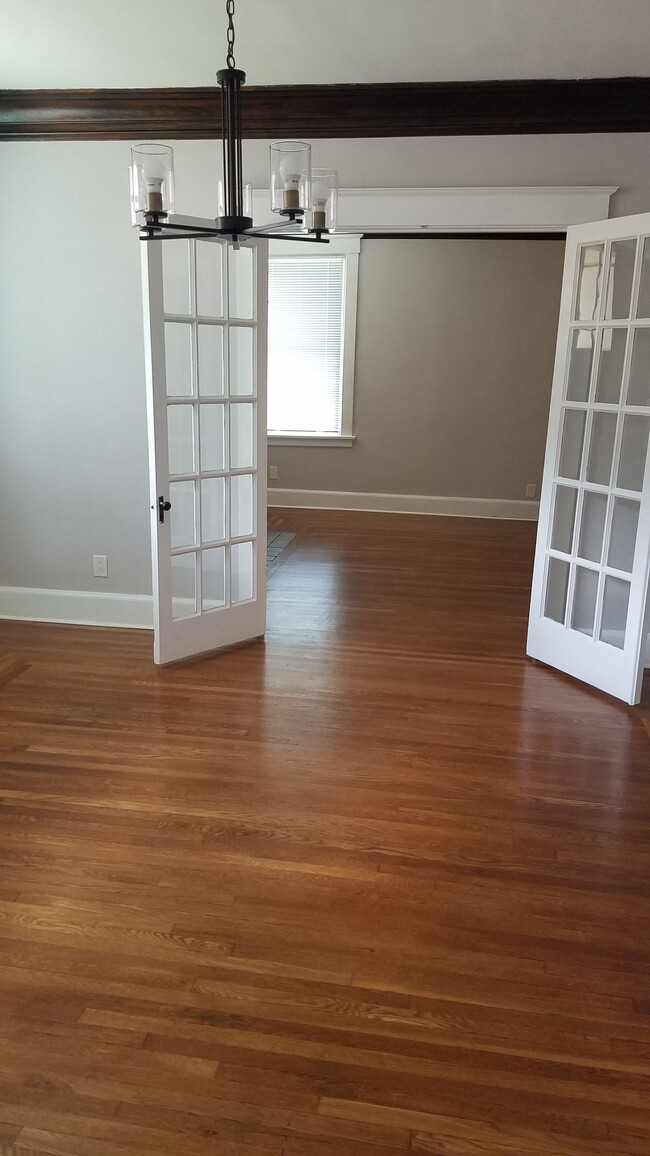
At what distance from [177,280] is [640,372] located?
2.29m

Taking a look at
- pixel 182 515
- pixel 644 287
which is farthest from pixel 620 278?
pixel 182 515

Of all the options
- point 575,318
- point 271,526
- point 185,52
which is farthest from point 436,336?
point 185,52

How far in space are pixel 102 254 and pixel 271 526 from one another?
3.55 meters

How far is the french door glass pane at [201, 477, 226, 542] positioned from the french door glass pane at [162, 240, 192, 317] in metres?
0.85

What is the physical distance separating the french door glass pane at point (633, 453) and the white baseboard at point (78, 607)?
2658 millimetres

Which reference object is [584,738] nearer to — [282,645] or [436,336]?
[282,645]

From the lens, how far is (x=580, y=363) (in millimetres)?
4078

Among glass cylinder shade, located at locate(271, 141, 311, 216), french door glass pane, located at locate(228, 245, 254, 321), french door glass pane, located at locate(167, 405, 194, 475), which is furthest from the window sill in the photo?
glass cylinder shade, located at locate(271, 141, 311, 216)

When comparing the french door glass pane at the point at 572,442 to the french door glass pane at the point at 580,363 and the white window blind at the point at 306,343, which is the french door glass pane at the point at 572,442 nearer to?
the french door glass pane at the point at 580,363

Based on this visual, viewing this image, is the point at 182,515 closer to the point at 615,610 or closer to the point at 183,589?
the point at 183,589

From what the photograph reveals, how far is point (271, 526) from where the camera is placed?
764cm

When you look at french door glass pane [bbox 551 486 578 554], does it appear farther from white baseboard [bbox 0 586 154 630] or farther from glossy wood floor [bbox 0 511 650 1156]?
white baseboard [bbox 0 586 154 630]

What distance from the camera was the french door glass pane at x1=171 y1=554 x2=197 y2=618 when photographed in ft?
14.6

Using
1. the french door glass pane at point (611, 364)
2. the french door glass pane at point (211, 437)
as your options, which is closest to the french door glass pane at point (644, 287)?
the french door glass pane at point (611, 364)
